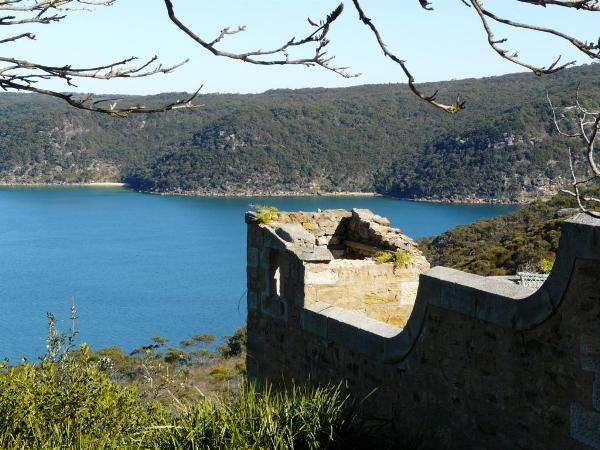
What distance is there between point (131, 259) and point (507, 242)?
50167 mm

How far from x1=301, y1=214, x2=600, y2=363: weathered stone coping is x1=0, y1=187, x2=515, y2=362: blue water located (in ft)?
60.7

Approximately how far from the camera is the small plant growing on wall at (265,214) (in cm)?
930

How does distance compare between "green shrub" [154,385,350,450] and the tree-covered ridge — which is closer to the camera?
"green shrub" [154,385,350,450]

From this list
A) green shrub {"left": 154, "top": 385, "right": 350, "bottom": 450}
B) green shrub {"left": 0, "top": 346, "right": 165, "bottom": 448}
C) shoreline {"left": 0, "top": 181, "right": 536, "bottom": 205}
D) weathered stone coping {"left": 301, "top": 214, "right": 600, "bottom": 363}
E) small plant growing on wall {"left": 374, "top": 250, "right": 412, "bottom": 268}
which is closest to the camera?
weathered stone coping {"left": 301, "top": 214, "right": 600, "bottom": 363}

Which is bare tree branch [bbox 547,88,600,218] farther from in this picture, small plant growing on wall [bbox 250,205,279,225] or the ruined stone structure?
small plant growing on wall [bbox 250,205,279,225]

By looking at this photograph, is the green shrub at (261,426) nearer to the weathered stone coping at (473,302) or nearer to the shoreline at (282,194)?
the weathered stone coping at (473,302)

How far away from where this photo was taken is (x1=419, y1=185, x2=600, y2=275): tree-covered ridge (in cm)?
1998

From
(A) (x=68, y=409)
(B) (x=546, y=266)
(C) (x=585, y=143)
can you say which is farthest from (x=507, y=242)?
(C) (x=585, y=143)

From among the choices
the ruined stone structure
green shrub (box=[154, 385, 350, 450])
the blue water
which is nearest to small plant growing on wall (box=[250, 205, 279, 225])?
the ruined stone structure

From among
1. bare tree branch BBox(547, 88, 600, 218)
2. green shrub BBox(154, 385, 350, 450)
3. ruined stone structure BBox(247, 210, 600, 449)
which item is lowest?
green shrub BBox(154, 385, 350, 450)

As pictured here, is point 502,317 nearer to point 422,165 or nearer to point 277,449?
point 277,449

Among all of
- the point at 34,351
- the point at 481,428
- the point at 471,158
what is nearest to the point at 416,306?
the point at 481,428

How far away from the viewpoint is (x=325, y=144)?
11238 centimetres

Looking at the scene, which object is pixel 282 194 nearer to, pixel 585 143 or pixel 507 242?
pixel 507 242
